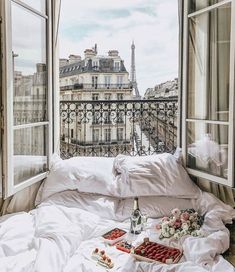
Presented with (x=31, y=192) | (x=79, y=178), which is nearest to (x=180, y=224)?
(x=79, y=178)

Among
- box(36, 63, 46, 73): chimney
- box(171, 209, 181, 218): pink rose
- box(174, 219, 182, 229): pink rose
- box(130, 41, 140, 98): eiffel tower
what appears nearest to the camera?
box(174, 219, 182, 229): pink rose

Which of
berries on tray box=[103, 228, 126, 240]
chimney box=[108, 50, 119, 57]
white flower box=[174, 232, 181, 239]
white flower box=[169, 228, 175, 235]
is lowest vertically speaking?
berries on tray box=[103, 228, 126, 240]

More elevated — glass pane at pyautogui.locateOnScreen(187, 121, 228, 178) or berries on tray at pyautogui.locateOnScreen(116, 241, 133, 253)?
glass pane at pyautogui.locateOnScreen(187, 121, 228, 178)

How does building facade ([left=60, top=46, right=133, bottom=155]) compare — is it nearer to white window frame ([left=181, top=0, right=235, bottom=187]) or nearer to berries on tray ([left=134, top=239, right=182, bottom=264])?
white window frame ([left=181, top=0, right=235, bottom=187])

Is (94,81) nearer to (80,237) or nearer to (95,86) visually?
(95,86)

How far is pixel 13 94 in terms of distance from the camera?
95.0 inches

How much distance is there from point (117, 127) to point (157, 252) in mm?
2333

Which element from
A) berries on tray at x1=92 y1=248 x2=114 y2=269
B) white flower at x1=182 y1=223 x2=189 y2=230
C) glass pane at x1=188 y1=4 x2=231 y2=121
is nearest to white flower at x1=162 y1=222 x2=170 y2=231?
white flower at x1=182 y1=223 x2=189 y2=230

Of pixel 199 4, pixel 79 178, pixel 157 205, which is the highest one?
pixel 199 4

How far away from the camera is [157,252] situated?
1.88m

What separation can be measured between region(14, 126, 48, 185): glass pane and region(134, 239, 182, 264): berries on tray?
111 cm

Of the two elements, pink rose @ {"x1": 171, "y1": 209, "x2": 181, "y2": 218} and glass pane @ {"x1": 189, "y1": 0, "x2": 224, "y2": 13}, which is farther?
glass pane @ {"x1": 189, "y1": 0, "x2": 224, "y2": 13}

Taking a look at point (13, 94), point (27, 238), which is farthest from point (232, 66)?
point (27, 238)

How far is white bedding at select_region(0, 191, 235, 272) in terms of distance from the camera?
5.49 ft
